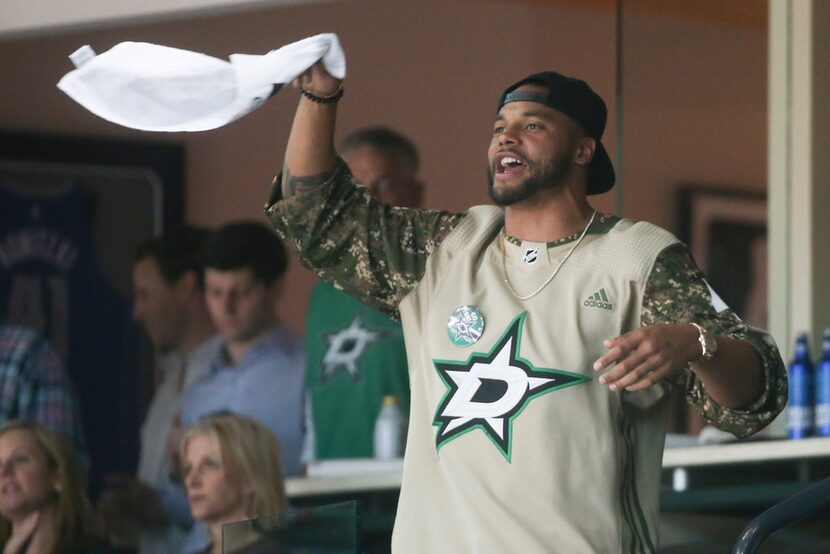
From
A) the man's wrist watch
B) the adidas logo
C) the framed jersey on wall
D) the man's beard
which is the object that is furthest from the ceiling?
the man's wrist watch

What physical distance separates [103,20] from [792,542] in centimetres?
279

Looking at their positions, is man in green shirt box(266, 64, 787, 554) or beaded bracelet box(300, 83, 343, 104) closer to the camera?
man in green shirt box(266, 64, 787, 554)

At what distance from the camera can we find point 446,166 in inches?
223

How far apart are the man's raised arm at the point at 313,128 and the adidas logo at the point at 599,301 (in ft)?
1.37

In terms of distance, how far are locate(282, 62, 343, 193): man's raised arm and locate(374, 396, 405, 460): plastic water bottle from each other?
2117 millimetres

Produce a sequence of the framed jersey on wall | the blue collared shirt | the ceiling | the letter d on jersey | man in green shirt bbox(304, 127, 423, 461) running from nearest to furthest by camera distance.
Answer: the letter d on jersey → man in green shirt bbox(304, 127, 423, 461) → the ceiling → the blue collared shirt → the framed jersey on wall

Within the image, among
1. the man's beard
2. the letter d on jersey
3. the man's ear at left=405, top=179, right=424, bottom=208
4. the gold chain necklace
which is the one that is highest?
the man's ear at left=405, top=179, right=424, bottom=208

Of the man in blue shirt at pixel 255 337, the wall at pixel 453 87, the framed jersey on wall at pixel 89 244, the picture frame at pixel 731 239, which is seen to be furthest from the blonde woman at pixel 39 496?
the picture frame at pixel 731 239

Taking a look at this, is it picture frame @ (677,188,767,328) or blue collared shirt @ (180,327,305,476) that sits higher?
picture frame @ (677,188,767,328)

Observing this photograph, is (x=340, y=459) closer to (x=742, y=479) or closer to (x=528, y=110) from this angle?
(x=742, y=479)

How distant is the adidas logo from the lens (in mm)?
2271

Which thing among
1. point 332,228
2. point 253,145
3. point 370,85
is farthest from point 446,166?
point 332,228

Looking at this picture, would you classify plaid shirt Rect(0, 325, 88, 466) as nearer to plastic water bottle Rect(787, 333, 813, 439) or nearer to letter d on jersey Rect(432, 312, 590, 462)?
plastic water bottle Rect(787, 333, 813, 439)

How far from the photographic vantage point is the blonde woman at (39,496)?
4695 millimetres
